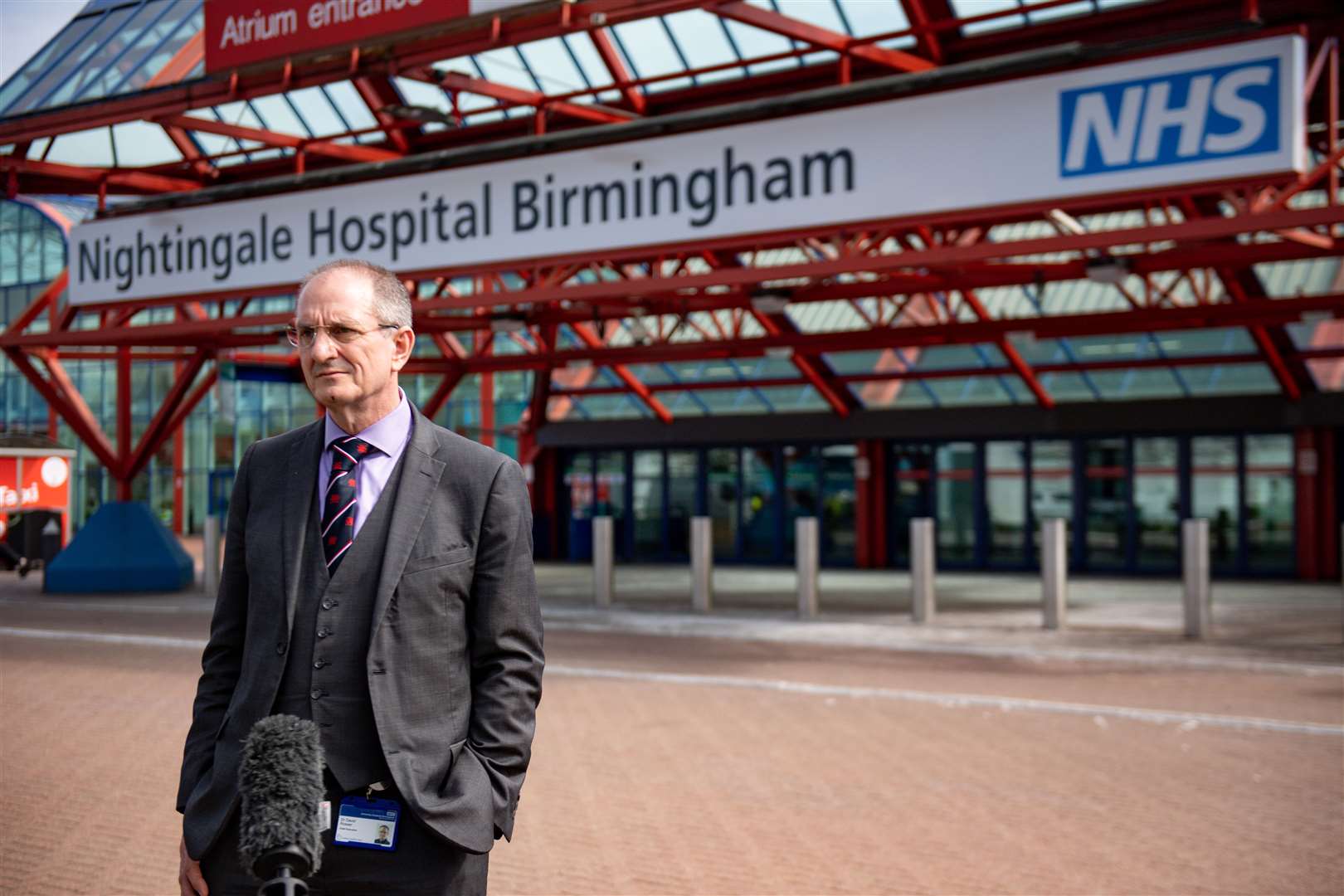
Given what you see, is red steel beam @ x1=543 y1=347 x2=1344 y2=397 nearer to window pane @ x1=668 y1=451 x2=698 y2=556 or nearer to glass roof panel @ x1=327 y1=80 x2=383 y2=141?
window pane @ x1=668 y1=451 x2=698 y2=556

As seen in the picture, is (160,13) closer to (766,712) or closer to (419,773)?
(766,712)

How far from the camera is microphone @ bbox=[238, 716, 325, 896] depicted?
2.19 meters

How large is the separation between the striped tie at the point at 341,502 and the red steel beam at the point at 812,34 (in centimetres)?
902

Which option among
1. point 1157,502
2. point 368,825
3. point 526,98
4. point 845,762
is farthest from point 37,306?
point 368,825

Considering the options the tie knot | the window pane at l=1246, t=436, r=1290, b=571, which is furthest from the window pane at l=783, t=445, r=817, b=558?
the tie knot

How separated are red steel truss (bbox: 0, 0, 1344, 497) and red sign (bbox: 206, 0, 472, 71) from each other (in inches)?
7.4

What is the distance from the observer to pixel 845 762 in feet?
26.0

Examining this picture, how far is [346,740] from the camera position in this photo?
2.51 metres

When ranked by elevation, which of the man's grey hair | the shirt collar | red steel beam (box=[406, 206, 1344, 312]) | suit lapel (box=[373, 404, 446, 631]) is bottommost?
suit lapel (box=[373, 404, 446, 631])

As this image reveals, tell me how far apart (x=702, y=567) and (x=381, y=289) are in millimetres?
15220

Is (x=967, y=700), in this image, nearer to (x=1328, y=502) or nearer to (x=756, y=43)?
(x=756, y=43)

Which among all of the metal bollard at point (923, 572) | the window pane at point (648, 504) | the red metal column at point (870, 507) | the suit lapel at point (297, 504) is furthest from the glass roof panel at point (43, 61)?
the red metal column at point (870, 507)

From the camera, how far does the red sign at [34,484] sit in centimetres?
2558

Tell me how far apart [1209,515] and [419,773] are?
2311 cm
